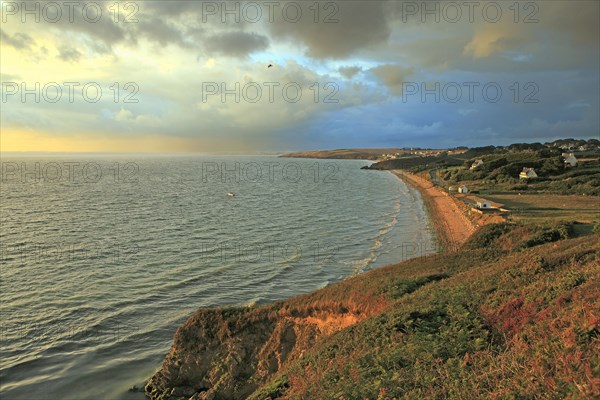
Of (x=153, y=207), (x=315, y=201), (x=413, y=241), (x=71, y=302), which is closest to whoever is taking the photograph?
(x=71, y=302)

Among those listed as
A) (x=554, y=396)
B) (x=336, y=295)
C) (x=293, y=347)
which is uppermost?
(x=554, y=396)

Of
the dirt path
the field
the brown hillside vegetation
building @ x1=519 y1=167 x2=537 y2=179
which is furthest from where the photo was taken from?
building @ x1=519 y1=167 x2=537 y2=179

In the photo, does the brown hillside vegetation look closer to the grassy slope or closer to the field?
the grassy slope

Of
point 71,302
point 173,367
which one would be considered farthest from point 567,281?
point 71,302

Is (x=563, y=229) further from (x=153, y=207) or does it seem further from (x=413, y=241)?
(x=153, y=207)

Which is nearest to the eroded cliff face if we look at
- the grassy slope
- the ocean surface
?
the ocean surface

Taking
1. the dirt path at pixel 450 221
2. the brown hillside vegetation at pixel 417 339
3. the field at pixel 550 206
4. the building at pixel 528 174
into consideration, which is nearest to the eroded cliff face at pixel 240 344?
the brown hillside vegetation at pixel 417 339

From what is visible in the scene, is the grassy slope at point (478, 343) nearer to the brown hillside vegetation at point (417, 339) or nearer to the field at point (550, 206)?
the brown hillside vegetation at point (417, 339)

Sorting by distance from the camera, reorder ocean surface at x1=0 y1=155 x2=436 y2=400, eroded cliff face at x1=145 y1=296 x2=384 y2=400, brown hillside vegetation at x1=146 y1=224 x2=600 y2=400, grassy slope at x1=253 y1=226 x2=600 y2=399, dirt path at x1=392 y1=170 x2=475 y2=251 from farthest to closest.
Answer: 1. dirt path at x1=392 y1=170 x2=475 y2=251
2. ocean surface at x1=0 y1=155 x2=436 y2=400
3. eroded cliff face at x1=145 y1=296 x2=384 y2=400
4. brown hillside vegetation at x1=146 y1=224 x2=600 y2=400
5. grassy slope at x1=253 y1=226 x2=600 y2=399
